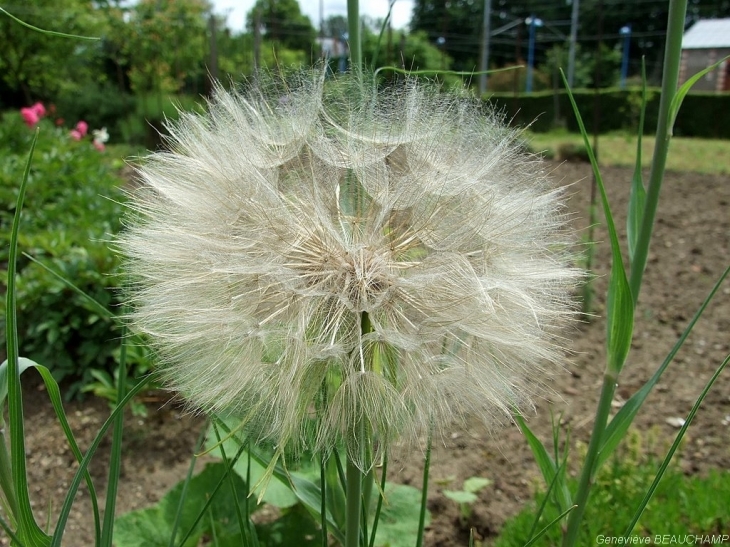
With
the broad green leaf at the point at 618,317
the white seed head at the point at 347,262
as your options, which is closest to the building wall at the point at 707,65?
the broad green leaf at the point at 618,317

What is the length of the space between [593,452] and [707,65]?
36.4 metres

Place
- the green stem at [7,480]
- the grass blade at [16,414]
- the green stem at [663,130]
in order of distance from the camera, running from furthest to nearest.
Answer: the green stem at [663,130], the green stem at [7,480], the grass blade at [16,414]

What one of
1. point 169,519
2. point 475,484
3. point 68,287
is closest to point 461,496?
point 475,484

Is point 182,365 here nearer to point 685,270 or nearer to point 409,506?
point 409,506

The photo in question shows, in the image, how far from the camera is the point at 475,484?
231cm

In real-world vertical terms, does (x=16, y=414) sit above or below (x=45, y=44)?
below

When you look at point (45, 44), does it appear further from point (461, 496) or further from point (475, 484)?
point (461, 496)

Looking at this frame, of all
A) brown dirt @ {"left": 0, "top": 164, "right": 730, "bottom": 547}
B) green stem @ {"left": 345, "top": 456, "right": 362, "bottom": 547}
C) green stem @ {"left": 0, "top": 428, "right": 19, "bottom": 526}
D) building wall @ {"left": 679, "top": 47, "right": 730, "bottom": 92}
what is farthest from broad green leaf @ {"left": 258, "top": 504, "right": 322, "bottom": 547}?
building wall @ {"left": 679, "top": 47, "right": 730, "bottom": 92}

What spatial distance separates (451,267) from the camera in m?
0.91

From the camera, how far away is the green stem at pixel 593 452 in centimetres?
119

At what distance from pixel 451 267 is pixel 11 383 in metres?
0.59

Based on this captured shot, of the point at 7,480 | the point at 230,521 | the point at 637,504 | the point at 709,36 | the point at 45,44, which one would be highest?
the point at 709,36

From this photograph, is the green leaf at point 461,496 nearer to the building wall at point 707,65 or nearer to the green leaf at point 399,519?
the green leaf at point 399,519

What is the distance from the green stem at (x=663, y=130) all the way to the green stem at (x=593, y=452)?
0.58ft
